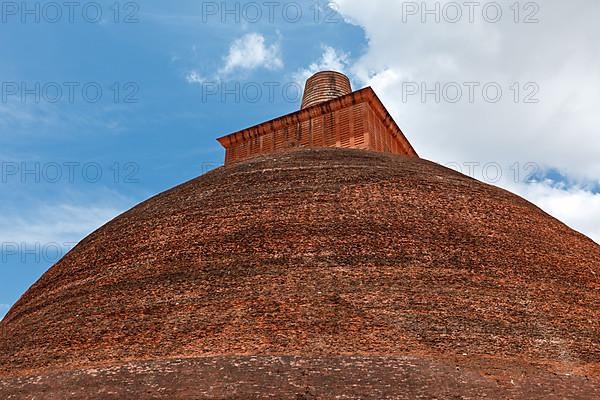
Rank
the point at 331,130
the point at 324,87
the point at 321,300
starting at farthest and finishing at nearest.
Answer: the point at 324,87
the point at 331,130
the point at 321,300

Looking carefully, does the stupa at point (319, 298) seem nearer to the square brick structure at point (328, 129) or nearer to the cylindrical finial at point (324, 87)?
the square brick structure at point (328, 129)

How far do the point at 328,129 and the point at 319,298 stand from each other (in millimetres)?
9761

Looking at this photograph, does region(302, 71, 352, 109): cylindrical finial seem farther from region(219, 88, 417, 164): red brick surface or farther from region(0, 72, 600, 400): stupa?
region(0, 72, 600, 400): stupa

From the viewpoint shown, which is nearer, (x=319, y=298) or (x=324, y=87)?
(x=319, y=298)

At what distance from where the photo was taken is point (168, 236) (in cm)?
1090

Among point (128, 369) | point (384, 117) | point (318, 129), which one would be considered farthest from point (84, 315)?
point (384, 117)

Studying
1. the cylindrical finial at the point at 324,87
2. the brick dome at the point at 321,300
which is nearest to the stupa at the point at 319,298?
the brick dome at the point at 321,300

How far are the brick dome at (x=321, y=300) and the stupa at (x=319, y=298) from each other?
0.09 feet

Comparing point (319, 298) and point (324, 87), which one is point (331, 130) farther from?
point (319, 298)

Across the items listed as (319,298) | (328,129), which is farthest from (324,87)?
(319,298)

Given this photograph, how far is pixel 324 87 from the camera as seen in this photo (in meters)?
20.1

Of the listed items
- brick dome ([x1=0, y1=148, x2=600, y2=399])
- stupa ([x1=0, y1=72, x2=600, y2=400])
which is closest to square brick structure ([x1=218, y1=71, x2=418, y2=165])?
stupa ([x1=0, y1=72, x2=600, y2=400])

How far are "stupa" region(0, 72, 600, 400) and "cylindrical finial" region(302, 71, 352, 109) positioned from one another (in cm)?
752

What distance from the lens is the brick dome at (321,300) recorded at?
7.57 meters
